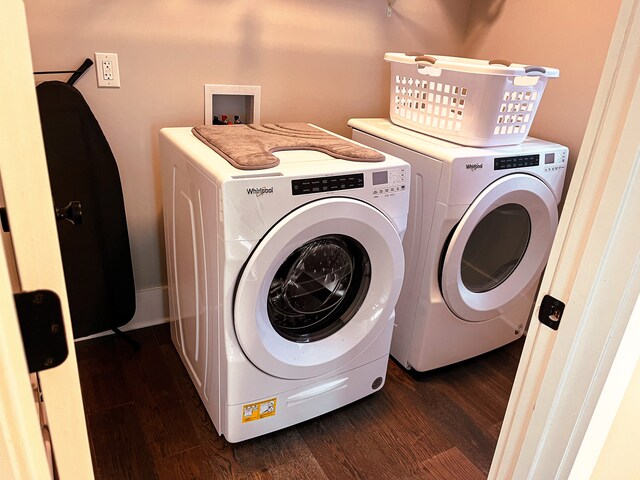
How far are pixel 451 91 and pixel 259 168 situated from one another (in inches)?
32.9

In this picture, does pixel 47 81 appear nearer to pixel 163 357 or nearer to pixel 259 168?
pixel 259 168

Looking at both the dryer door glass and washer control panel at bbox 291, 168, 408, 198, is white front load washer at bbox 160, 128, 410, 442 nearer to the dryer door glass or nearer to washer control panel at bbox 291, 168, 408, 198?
washer control panel at bbox 291, 168, 408, 198

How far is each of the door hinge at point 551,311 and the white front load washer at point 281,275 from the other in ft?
2.19

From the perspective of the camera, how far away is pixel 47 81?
159 cm

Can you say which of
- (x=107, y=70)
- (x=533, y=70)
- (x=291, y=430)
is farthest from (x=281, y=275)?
(x=533, y=70)

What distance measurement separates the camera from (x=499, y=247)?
1.97 meters

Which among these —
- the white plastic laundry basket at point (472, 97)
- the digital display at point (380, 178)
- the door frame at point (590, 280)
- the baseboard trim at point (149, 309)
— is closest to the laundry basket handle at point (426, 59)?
the white plastic laundry basket at point (472, 97)

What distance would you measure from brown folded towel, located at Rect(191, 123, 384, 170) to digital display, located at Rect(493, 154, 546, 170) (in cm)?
44

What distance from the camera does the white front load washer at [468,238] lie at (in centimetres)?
166

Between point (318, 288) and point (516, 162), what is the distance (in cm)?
83

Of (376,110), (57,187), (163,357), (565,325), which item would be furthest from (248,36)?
(565,325)

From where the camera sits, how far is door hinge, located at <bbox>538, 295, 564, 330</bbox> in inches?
31.2

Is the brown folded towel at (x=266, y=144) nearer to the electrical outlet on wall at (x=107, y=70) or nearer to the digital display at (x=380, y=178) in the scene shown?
the digital display at (x=380, y=178)

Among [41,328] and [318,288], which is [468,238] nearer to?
[318,288]
